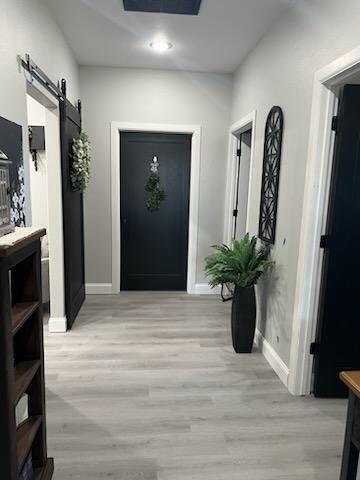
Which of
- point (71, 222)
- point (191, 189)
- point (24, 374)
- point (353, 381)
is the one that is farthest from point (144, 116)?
point (353, 381)

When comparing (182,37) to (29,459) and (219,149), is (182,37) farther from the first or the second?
(29,459)

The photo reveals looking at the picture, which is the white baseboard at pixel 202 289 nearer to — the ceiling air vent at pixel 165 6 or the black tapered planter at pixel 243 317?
the black tapered planter at pixel 243 317

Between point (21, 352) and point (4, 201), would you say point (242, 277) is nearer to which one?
point (21, 352)

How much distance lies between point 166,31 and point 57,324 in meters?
2.92

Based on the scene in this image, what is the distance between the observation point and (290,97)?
260 cm

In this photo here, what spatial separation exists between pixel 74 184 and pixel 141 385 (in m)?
2.07

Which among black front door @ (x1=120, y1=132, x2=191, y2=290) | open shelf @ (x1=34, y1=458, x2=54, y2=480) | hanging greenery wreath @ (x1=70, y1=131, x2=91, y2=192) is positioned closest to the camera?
open shelf @ (x1=34, y1=458, x2=54, y2=480)

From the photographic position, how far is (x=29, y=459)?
5.00 feet

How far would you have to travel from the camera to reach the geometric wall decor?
2795 mm

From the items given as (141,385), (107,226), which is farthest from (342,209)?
(107,226)

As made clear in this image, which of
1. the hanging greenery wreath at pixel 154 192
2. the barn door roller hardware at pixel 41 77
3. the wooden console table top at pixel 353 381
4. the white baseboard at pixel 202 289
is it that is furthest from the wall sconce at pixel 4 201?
the white baseboard at pixel 202 289

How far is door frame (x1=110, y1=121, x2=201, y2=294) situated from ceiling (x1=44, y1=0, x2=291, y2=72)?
2.31 ft

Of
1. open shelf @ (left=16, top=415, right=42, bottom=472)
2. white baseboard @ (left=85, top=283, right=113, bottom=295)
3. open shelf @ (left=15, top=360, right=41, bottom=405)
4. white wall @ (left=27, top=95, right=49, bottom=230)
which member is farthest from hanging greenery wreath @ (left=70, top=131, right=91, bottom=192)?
open shelf @ (left=16, top=415, right=42, bottom=472)

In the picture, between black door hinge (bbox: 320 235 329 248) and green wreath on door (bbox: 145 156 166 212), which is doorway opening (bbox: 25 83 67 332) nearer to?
green wreath on door (bbox: 145 156 166 212)
